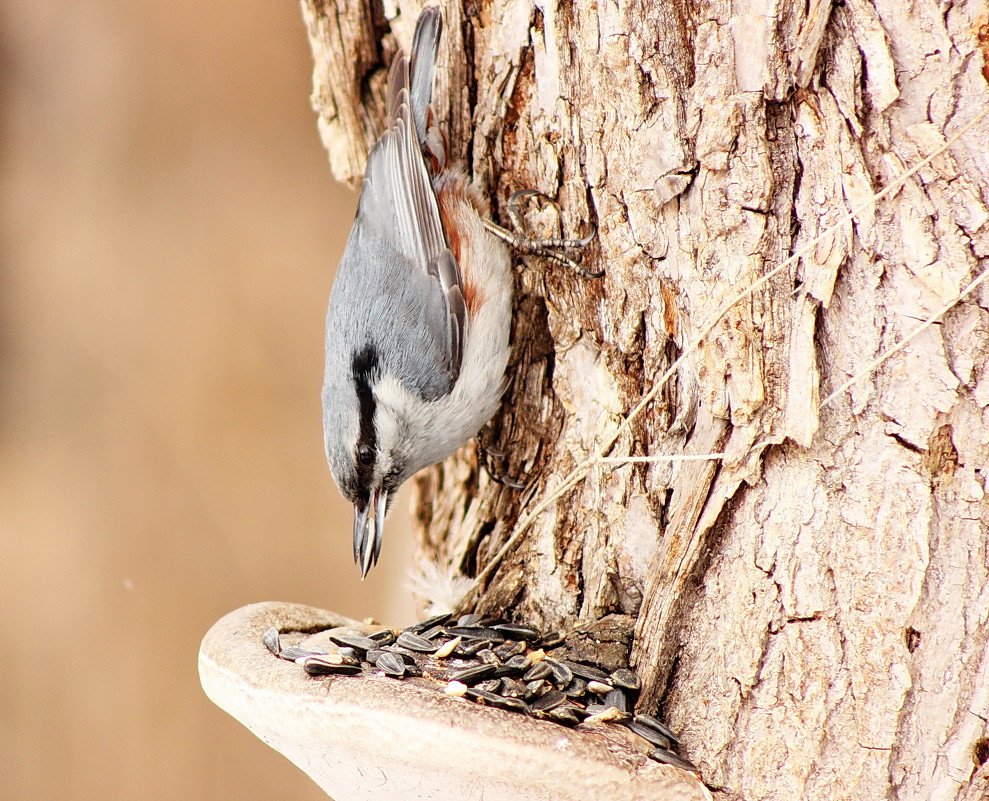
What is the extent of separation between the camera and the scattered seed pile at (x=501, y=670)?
1174 mm

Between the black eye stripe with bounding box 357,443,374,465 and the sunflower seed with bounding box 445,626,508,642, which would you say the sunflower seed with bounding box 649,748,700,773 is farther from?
the black eye stripe with bounding box 357,443,374,465

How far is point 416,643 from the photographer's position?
4.51ft

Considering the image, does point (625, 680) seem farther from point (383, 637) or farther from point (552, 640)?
point (383, 637)

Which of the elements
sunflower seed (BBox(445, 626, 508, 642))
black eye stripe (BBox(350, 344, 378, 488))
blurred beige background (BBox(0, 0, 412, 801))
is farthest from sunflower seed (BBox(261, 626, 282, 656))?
blurred beige background (BBox(0, 0, 412, 801))

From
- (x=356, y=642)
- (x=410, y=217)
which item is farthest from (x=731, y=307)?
(x=410, y=217)

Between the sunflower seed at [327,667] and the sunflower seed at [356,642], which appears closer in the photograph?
the sunflower seed at [327,667]

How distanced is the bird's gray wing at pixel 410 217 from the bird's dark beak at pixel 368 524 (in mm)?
340

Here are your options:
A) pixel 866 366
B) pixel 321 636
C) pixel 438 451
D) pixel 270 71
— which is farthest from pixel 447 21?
pixel 321 636

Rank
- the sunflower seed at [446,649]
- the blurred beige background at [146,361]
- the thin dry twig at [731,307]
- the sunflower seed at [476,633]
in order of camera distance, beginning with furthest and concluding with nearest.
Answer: the blurred beige background at [146,361] → the sunflower seed at [476,633] → the sunflower seed at [446,649] → the thin dry twig at [731,307]

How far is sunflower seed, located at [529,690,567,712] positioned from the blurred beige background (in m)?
1.40

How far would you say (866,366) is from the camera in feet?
3.79

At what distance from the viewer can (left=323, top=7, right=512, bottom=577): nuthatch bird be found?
1809 mm

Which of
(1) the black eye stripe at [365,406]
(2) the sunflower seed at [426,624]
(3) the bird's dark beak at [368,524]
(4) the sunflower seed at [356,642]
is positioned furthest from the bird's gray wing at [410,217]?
(4) the sunflower seed at [356,642]

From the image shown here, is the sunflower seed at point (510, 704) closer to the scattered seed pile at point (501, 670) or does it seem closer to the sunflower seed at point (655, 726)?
the scattered seed pile at point (501, 670)
